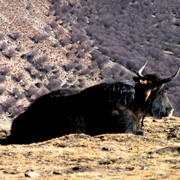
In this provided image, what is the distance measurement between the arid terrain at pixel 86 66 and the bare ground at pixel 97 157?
14mm

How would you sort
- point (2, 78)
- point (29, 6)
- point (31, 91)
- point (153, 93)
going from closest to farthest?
point (153, 93) < point (2, 78) < point (31, 91) < point (29, 6)

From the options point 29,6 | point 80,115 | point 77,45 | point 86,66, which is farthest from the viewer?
point 29,6

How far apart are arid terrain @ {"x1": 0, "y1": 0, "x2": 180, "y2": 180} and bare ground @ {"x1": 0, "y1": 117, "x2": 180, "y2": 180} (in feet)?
0.05

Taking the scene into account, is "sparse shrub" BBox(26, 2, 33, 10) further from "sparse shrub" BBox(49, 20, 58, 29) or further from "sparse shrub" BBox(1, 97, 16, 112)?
"sparse shrub" BBox(1, 97, 16, 112)

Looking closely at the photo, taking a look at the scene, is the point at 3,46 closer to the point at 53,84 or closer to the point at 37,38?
the point at 37,38

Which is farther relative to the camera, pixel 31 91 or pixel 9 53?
pixel 9 53

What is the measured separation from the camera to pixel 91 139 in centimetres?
985

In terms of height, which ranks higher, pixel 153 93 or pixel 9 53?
pixel 153 93

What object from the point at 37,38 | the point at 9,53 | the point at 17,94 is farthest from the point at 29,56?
the point at 17,94

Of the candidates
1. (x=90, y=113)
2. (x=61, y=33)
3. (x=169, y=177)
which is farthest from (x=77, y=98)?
(x=61, y=33)

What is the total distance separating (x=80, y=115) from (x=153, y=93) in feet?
6.03

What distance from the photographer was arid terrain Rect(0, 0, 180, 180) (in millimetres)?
7863

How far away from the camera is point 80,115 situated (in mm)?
10578

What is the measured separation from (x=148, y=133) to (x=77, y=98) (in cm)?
162
